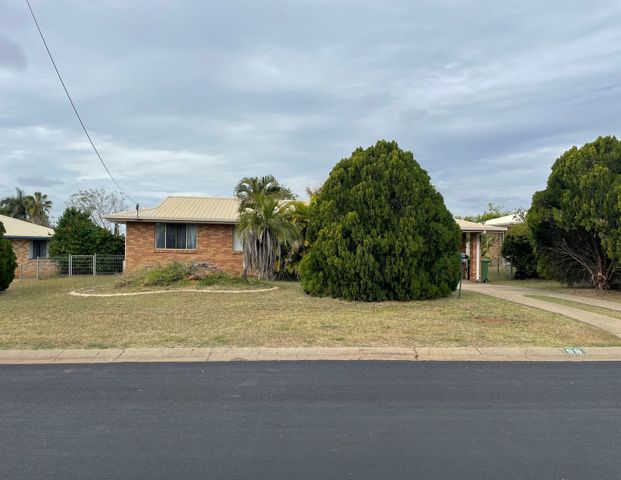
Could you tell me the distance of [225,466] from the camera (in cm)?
407

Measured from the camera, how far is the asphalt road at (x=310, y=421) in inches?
160

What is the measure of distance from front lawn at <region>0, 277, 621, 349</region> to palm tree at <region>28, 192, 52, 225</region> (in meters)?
50.3

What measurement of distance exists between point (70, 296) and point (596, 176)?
601 inches

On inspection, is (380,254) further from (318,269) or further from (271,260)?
(271,260)

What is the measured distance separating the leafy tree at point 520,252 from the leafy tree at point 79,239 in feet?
63.2

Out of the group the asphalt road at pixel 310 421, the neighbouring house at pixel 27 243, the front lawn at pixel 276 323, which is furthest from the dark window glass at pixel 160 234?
the asphalt road at pixel 310 421

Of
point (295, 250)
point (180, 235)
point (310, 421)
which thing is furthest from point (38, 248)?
point (310, 421)

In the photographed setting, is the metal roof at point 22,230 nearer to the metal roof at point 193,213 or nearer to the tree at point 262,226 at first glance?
the metal roof at point 193,213

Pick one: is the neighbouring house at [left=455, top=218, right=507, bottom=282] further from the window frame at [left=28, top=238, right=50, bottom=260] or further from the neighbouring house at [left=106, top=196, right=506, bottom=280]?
the window frame at [left=28, top=238, right=50, bottom=260]

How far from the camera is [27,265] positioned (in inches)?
1061

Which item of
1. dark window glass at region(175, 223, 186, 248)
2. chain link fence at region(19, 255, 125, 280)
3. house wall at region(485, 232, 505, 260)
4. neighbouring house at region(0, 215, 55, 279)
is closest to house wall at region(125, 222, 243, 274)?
dark window glass at region(175, 223, 186, 248)

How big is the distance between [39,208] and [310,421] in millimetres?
62661

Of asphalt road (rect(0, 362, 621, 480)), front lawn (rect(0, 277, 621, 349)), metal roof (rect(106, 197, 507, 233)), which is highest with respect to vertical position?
metal roof (rect(106, 197, 507, 233))

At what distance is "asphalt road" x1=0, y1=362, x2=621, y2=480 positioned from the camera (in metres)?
4.07
